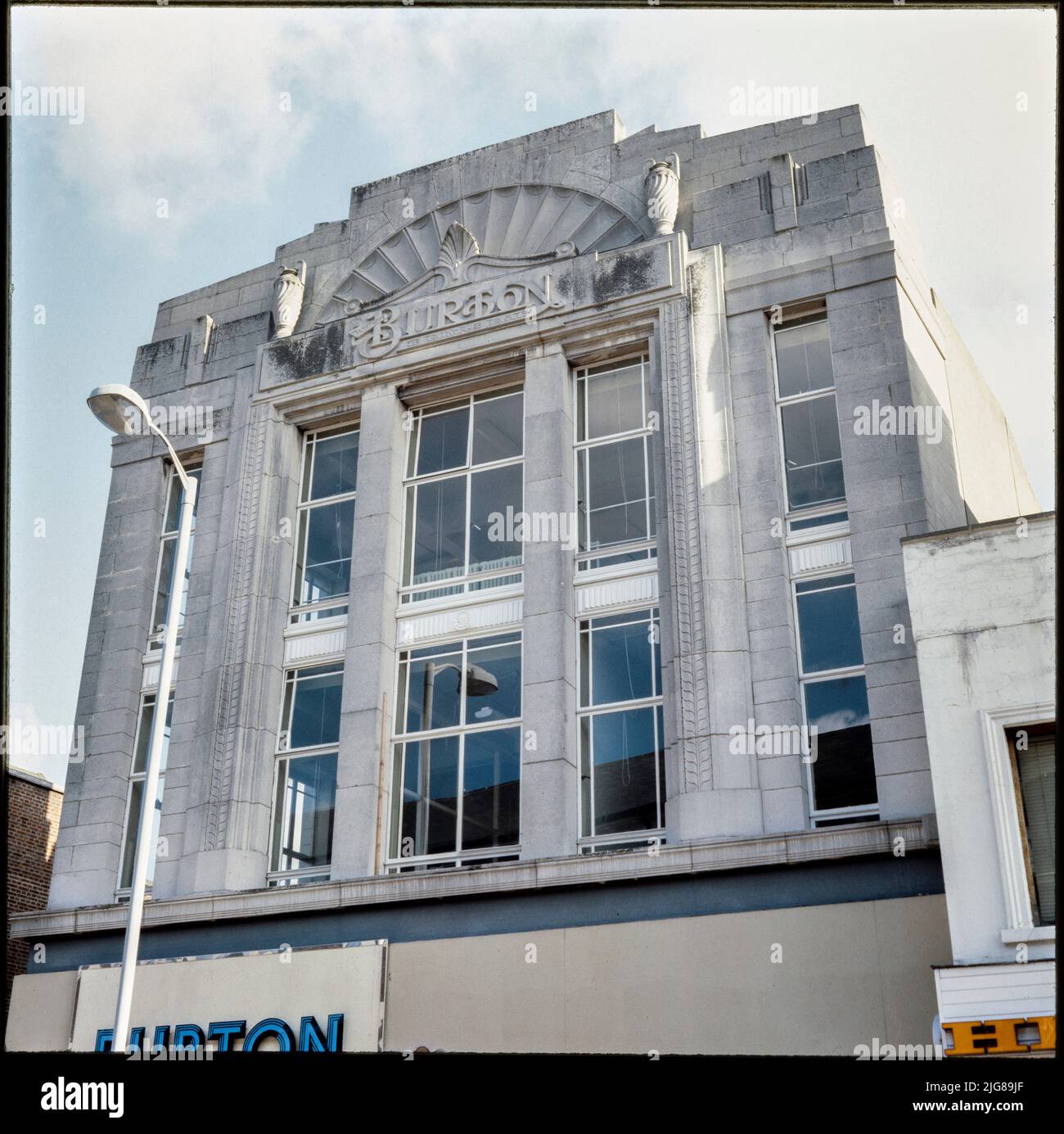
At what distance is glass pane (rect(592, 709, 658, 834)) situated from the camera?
55.3 feet

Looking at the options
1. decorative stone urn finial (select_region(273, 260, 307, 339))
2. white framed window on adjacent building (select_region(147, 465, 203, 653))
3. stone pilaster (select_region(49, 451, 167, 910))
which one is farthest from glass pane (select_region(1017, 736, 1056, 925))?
decorative stone urn finial (select_region(273, 260, 307, 339))

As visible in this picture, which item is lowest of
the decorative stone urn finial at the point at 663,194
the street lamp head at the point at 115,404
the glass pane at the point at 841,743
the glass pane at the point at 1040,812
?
the glass pane at the point at 1040,812

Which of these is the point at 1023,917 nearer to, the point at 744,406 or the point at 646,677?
the point at 646,677

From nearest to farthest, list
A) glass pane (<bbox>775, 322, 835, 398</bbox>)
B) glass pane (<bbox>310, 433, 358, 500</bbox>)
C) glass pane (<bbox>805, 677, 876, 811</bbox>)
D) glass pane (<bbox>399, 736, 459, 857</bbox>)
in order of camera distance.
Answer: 1. glass pane (<bbox>805, 677, 876, 811</bbox>)
2. glass pane (<bbox>399, 736, 459, 857</bbox>)
3. glass pane (<bbox>775, 322, 835, 398</bbox>)
4. glass pane (<bbox>310, 433, 358, 500</bbox>)

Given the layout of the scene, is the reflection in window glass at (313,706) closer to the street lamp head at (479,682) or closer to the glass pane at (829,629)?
the street lamp head at (479,682)

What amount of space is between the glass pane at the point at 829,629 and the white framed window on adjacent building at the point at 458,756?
4.00 m

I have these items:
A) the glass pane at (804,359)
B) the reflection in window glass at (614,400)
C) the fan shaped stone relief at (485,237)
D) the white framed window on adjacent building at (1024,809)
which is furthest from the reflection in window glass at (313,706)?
the white framed window on adjacent building at (1024,809)

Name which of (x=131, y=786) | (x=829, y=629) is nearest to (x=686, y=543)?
(x=829, y=629)

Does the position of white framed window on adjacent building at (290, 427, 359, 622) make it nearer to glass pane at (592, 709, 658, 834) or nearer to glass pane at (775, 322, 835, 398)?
glass pane at (592, 709, 658, 834)

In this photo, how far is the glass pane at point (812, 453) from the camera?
1759cm

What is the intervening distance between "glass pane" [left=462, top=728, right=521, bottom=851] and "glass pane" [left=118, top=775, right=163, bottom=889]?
4.82m

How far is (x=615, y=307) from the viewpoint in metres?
19.3

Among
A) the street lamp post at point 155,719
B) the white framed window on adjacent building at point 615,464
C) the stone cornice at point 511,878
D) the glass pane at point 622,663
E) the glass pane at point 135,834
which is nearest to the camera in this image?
the street lamp post at point 155,719
